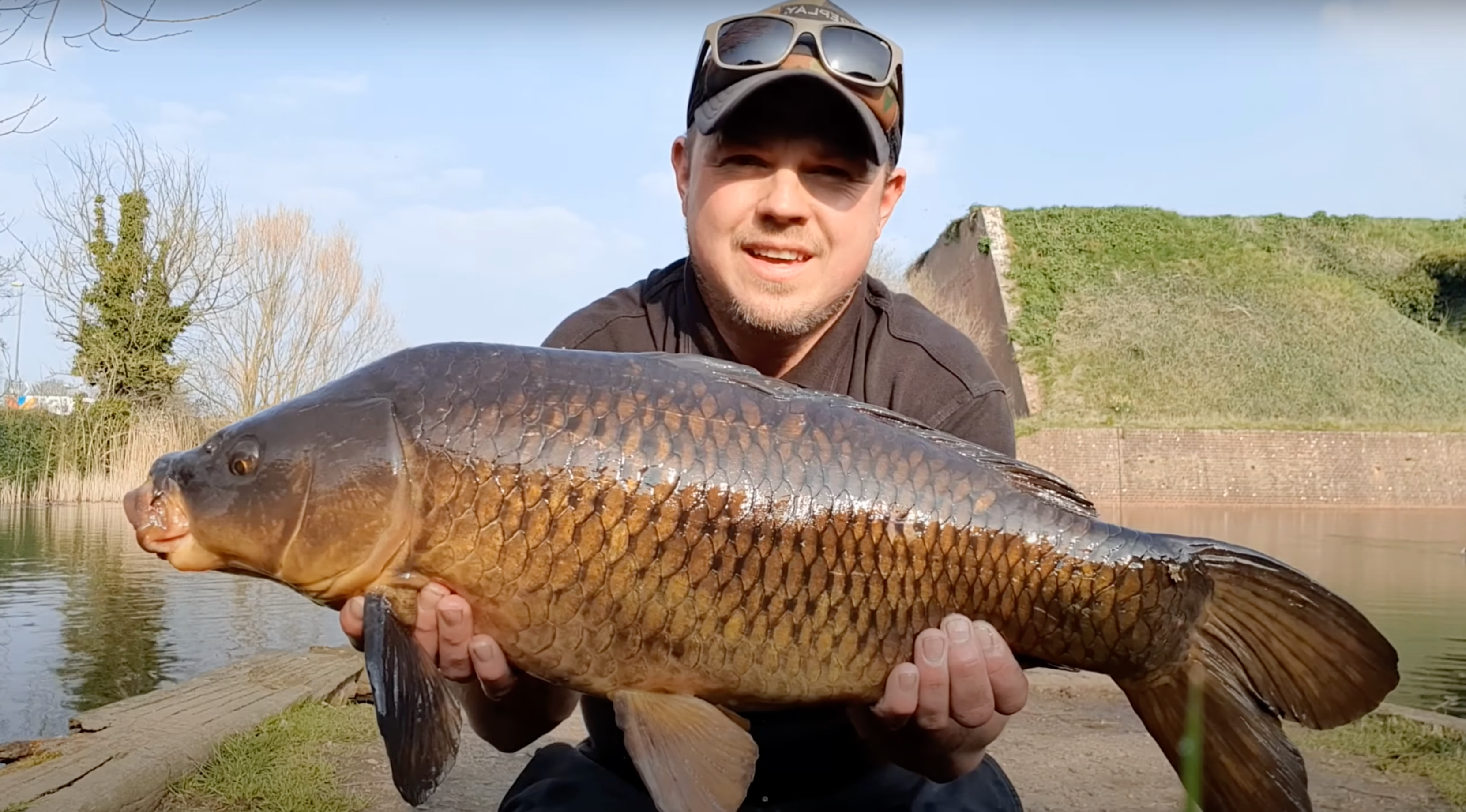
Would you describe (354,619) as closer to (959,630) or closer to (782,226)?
(959,630)

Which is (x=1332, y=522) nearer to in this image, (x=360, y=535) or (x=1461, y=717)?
(x=1461, y=717)

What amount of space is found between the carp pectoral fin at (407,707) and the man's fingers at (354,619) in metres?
0.04

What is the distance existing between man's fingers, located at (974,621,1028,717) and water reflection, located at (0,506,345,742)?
4673mm

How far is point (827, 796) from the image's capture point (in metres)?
2.06

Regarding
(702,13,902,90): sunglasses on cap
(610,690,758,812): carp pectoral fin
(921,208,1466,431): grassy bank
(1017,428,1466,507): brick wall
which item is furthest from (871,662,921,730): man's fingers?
(921,208,1466,431): grassy bank

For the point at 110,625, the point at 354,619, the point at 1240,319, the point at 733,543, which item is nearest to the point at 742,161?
the point at 733,543

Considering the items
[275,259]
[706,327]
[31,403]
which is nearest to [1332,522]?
[706,327]

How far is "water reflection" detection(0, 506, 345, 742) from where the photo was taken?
5457 mm

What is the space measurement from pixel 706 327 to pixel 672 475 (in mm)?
751

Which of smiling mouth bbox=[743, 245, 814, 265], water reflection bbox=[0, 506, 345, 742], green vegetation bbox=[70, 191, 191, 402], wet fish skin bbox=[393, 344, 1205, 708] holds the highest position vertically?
green vegetation bbox=[70, 191, 191, 402]

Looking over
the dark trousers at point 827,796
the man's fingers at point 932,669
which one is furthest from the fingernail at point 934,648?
the dark trousers at point 827,796

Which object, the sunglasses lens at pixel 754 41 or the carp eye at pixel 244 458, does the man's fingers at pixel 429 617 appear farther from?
the sunglasses lens at pixel 754 41

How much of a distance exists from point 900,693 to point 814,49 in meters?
1.25

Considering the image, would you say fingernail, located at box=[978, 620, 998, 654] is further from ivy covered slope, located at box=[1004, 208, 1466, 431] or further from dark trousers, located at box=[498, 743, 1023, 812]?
ivy covered slope, located at box=[1004, 208, 1466, 431]
